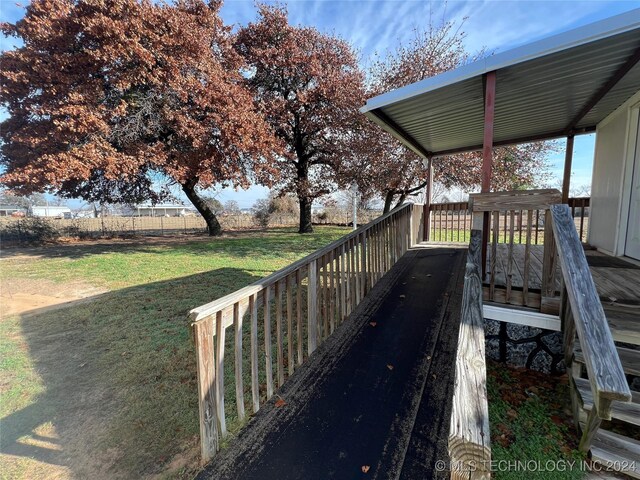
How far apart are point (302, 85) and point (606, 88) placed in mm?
11860

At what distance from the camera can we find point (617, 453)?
1.90m

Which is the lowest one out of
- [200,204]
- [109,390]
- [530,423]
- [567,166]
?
[109,390]

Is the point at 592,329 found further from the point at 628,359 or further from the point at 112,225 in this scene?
the point at 112,225

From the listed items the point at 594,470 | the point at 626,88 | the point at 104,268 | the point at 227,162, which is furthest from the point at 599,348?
the point at 227,162

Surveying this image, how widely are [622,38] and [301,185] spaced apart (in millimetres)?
12651

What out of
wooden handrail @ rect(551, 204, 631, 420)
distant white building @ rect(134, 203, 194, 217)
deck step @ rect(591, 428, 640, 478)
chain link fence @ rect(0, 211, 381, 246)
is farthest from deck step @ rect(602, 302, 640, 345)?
chain link fence @ rect(0, 211, 381, 246)

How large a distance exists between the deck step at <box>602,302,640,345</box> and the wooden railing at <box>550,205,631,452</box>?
280 mm

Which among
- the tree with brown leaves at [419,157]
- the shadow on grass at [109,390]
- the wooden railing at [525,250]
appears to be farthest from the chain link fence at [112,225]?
the wooden railing at [525,250]

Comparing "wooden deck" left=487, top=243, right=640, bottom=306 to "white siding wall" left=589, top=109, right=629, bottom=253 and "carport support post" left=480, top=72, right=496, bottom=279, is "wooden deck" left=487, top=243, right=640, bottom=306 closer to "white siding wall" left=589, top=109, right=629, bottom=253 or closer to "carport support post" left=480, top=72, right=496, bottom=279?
"white siding wall" left=589, top=109, right=629, bottom=253

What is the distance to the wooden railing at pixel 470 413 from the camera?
1031mm

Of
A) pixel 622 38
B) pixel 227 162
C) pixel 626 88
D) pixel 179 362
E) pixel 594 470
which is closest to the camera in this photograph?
pixel 594 470

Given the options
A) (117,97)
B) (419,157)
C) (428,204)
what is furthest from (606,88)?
(117,97)

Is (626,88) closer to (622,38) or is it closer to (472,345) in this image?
(622,38)

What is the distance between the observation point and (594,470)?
1.91m
